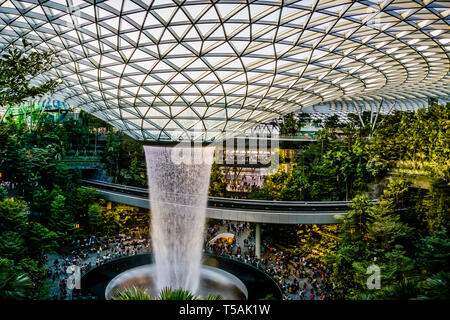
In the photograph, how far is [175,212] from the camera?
32.6m

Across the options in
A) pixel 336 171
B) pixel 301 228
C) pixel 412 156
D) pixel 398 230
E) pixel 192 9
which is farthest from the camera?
pixel 336 171

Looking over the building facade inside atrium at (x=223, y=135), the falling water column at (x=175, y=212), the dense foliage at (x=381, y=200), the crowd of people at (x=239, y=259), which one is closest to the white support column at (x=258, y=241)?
the building facade inside atrium at (x=223, y=135)

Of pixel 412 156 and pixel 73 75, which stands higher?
pixel 73 75

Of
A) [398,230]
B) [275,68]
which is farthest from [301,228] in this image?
[275,68]

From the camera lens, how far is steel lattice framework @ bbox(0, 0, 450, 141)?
51.8ft

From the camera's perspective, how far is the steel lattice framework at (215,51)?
1579cm

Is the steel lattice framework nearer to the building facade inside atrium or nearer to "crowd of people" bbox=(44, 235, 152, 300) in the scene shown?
the building facade inside atrium

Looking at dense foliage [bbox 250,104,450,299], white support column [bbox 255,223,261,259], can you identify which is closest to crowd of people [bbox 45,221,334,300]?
white support column [bbox 255,223,261,259]

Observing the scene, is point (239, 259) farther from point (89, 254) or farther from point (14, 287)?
point (14, 287)

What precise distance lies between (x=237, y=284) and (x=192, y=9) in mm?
22948

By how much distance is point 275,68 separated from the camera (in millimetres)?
21484

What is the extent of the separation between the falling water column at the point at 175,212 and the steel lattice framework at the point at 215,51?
174 inches

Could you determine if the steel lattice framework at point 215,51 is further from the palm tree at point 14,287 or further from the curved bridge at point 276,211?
the palm tree at point 14,287
